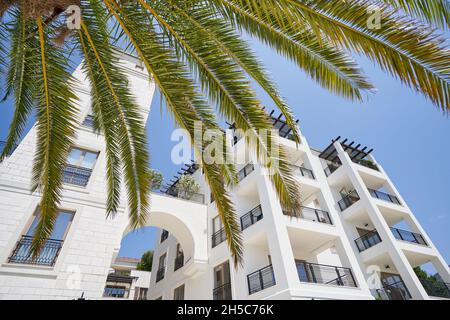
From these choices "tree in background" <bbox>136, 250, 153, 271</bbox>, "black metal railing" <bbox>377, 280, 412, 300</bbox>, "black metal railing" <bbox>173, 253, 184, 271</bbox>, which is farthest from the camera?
"tree in background" <bbox>136, 250, 153, 271</bbox>

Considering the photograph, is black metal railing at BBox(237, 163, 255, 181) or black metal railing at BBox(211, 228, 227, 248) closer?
black metal railing at BBox(211, 228, 227, 248)

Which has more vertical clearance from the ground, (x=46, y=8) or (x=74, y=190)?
(x=74, y=190)

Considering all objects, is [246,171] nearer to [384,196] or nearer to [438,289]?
[384,196]

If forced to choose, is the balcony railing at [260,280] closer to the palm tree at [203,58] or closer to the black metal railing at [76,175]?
the palm tree at [203,58]

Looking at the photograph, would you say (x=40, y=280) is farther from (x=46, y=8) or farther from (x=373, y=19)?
(x=373, y=19)

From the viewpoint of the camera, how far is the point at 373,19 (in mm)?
2715

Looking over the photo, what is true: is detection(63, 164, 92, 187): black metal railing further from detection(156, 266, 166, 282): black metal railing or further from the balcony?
the balcony

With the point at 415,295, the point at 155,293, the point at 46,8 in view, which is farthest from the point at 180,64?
the point at 155,293

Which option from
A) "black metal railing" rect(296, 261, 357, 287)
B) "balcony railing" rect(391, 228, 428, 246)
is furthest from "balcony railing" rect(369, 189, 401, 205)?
"black metal railing" rect(296, 261, 357, 287)

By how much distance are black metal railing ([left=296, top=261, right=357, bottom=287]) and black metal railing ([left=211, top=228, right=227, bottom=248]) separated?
14.0 feet

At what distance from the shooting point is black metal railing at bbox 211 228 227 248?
14422mm

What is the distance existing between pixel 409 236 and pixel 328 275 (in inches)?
297
